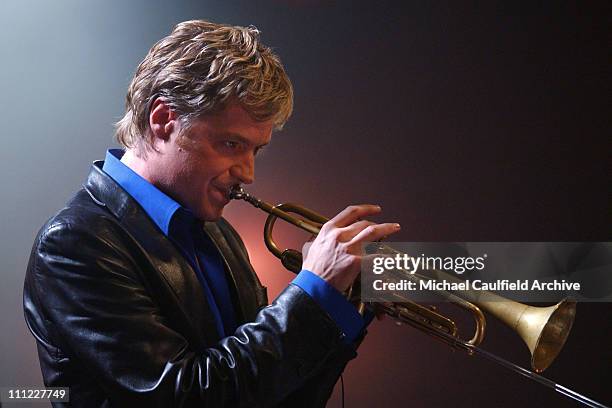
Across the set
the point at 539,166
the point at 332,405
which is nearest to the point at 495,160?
the point at 539,166

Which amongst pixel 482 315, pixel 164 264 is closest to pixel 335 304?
pixel 164 264

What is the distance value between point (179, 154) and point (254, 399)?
0.52m

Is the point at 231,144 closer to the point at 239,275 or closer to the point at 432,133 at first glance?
the point at 239,275

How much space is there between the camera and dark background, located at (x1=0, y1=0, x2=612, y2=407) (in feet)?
8.10

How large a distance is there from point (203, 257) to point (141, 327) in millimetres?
356

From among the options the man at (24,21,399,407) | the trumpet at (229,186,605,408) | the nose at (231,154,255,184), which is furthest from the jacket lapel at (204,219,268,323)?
the nose at (231,154,255,184)

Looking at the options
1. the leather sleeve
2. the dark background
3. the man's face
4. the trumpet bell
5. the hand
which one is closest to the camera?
the leather sleeve

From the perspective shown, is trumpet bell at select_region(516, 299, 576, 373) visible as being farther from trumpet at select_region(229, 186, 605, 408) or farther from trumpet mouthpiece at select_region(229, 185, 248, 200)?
trumpet mouthpiece at select_region(229, 185, 248, 200)

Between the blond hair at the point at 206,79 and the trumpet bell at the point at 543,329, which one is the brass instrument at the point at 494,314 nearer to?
the trumpet bell at the point at 543,329

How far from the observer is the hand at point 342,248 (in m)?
1.37

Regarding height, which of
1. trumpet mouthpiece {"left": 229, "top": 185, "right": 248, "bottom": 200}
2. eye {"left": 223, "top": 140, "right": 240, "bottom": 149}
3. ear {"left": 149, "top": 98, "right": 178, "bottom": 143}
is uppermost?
ear {"left": 149, "top": 98, "right": 178, "bottom": 143}

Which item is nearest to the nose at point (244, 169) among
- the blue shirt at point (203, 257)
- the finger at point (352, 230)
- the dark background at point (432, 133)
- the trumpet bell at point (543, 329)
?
the blue shirt at point (203, 257)

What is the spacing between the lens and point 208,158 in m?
1.48

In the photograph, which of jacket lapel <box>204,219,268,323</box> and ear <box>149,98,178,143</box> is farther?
jacket lapel <box>204,219,268,323</box>
